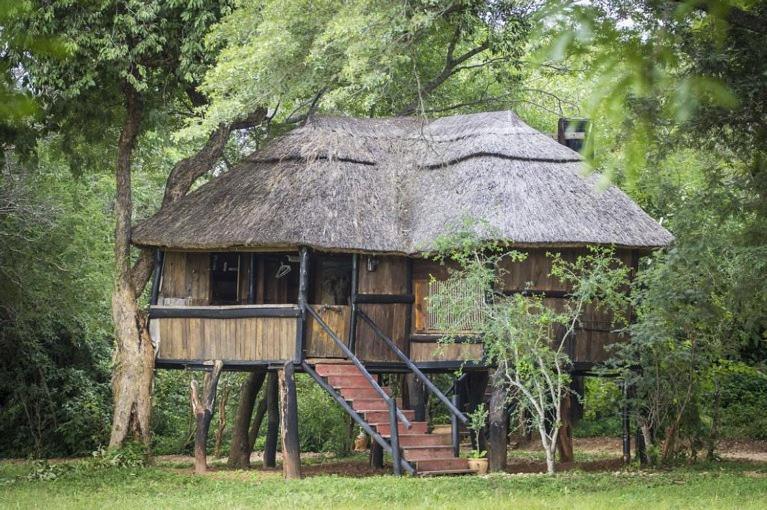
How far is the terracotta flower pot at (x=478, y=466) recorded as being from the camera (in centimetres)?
1786

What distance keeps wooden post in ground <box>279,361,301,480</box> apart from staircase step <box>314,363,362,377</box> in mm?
Result: 449

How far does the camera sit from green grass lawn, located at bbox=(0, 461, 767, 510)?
45.7 feet

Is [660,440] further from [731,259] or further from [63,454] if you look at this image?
[63,454]

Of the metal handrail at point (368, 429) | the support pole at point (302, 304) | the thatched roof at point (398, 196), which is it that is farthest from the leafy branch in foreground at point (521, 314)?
the support pole at point (302, 304)

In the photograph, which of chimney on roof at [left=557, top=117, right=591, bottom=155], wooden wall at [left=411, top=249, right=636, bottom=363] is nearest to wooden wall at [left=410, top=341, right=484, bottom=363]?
wooden wall at [left=411, top=249, right=636, bottom=363]

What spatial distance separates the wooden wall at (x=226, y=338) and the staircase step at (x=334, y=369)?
0.53 m

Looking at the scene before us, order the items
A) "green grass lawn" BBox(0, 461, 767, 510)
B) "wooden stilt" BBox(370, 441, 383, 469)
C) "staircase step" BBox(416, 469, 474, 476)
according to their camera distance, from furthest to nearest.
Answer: "wooden stilt" BBox(370, 441, 383, 469) < "staircase step" BBox(416, 469, 474, 476) < "green grass lawn" BBox(0, 461, 767, 510)

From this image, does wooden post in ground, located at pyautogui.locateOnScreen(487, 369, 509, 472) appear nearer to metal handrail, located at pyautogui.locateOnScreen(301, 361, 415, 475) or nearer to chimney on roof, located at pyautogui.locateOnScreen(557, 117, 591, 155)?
metal handrail, located at pyautogui.locateOnScreen(301, 361, 415, 475)

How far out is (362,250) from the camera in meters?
19.2

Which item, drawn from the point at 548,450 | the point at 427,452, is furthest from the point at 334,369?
the point at 548,450

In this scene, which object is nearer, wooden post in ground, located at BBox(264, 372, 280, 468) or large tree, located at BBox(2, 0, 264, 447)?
large tree, located at BBox(2, 0, 264, 447)

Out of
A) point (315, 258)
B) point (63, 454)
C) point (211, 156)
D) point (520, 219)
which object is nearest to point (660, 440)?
point (520, 219)

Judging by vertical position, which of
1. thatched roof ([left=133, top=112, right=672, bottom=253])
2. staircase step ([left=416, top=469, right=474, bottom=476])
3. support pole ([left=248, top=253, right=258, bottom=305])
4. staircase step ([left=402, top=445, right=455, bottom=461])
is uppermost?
thatched roof ([left=133, top=112, right=672, bottom=253])

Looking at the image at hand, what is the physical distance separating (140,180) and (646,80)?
27.1 m
